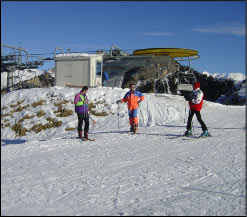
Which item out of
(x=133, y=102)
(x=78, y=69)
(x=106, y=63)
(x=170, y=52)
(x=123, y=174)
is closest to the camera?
(x=123, y=174)

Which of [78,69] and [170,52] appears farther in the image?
[170,52]

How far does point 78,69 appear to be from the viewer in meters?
18.1

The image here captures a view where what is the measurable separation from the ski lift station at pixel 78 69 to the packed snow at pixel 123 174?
9429mm

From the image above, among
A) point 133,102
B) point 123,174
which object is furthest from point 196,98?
point 123,174

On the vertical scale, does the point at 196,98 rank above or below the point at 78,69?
below

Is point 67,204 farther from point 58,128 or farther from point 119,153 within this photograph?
point 58,128

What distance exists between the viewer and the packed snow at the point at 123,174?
3148 millimetres

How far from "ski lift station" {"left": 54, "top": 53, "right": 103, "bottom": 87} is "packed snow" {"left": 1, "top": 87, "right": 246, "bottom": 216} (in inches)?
371

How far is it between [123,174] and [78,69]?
14.1 meters

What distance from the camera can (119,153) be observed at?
6.63 metres

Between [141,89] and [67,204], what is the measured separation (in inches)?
917

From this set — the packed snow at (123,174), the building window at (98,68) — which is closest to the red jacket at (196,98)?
the packed snow at (123,174)

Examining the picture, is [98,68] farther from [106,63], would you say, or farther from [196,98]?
[196,98]

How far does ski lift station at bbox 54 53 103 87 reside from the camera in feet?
58.7
